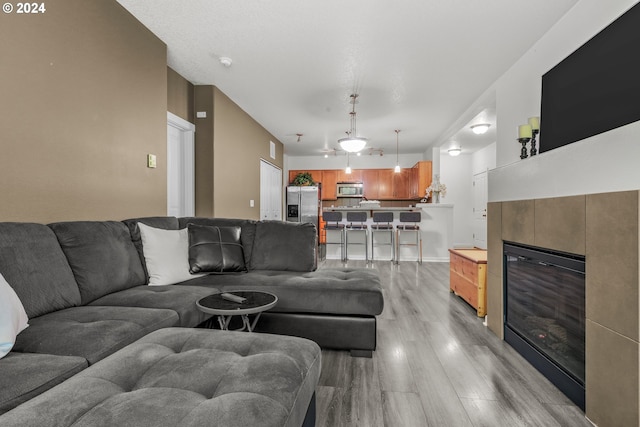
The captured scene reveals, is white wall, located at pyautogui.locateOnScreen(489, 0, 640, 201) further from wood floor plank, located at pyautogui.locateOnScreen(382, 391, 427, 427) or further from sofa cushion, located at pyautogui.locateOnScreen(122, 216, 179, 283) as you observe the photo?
sofa cushion, located at pyautogui.locateOnScreen(122, 216, 179, 283)

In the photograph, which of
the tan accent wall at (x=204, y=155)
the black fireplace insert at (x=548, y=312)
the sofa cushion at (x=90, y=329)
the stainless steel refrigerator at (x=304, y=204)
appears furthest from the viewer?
the stainless steel refrigerator at (x=304, y=204)

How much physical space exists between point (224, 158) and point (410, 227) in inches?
152

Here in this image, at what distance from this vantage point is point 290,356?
113 centimetres

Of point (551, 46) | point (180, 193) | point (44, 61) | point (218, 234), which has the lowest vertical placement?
point (218, 234)

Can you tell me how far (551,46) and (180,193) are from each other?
4253 millimetres

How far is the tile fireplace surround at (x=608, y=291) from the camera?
1336 millimetres

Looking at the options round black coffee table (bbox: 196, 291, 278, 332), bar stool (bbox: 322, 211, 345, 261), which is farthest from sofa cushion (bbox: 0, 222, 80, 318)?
bar stool (bbox: 322, 211, 345, 261)

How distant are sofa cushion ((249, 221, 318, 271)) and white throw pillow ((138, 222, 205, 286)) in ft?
2.02

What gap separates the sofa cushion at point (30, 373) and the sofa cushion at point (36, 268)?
464 millimetres

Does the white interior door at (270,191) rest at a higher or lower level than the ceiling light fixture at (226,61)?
lower

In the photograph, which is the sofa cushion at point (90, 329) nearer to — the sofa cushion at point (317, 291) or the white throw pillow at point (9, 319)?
the white throw pillow at point (9, 319)

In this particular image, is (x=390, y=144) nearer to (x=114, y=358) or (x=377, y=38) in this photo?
(x=377, y=38)

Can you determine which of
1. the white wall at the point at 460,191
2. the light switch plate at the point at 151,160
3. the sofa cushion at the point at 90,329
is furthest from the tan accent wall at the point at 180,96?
the white wall at the point at 460,191

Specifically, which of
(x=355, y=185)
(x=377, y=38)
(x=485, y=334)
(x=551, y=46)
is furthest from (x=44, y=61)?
(x=355, y=185)
